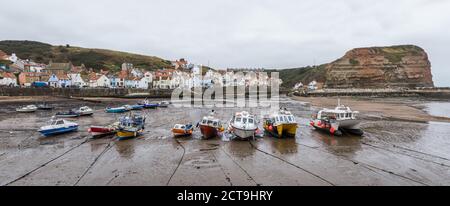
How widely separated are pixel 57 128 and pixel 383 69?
131m

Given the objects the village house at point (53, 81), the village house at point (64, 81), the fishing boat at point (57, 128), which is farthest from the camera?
the village house at point (64, 81)

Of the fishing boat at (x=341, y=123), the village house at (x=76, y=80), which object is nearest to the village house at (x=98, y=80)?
the village house at (x=76, y=80)

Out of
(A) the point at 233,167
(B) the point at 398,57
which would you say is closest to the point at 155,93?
(A) the point at 233,167

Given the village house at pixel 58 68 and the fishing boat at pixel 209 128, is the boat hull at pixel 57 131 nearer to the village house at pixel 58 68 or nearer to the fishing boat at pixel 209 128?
the fishing boat at pixel 209 128

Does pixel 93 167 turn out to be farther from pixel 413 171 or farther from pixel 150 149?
pixel 413 171

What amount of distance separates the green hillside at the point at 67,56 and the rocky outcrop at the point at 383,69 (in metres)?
107

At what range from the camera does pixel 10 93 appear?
206 feet

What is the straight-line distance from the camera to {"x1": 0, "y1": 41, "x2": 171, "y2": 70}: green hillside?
472 ft

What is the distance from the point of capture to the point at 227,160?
16109 mm

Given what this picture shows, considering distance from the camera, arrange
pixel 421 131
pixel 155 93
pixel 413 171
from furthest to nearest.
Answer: pixel 155 93 → pixel 421 131 → pixel 413 171

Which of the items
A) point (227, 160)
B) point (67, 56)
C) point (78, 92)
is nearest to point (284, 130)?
point (227, 160)

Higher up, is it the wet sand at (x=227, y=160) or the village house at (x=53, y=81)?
the village house at (x=53, y=81)

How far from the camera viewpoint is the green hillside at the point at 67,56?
144000mm
